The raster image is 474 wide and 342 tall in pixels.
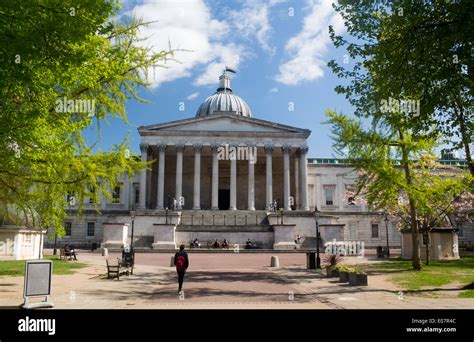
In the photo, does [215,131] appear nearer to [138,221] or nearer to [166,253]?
[138,221]

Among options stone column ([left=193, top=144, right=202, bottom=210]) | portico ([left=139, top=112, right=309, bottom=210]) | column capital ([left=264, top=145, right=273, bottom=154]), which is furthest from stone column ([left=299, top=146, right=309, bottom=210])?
stone column ([left=193, top=144, right=202, bottom=210])

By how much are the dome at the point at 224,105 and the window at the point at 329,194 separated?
21.4 m

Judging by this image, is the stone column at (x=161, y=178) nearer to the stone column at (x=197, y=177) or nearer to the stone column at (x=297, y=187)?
the stone column at (x=197, y=177)

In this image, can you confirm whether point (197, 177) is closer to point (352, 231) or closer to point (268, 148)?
point (268, 148)

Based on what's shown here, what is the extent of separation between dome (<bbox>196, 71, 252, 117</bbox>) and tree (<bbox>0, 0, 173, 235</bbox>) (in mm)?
58570

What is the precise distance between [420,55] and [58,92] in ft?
39.0

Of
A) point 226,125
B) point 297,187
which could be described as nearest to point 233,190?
point 226,125

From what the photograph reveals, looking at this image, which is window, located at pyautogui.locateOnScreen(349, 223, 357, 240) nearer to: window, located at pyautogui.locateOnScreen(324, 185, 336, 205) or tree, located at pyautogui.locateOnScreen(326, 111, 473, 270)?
window, located at pyautogui.locateOnScreen(324, 185, 336, 205)

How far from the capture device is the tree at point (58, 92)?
349 inches

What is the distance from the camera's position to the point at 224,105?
7500 centimetres

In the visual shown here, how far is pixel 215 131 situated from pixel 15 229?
3561cm

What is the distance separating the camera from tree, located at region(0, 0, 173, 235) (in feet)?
29.1

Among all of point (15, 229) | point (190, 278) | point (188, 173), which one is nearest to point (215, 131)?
point (188, 173)

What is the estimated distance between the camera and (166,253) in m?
37.0
